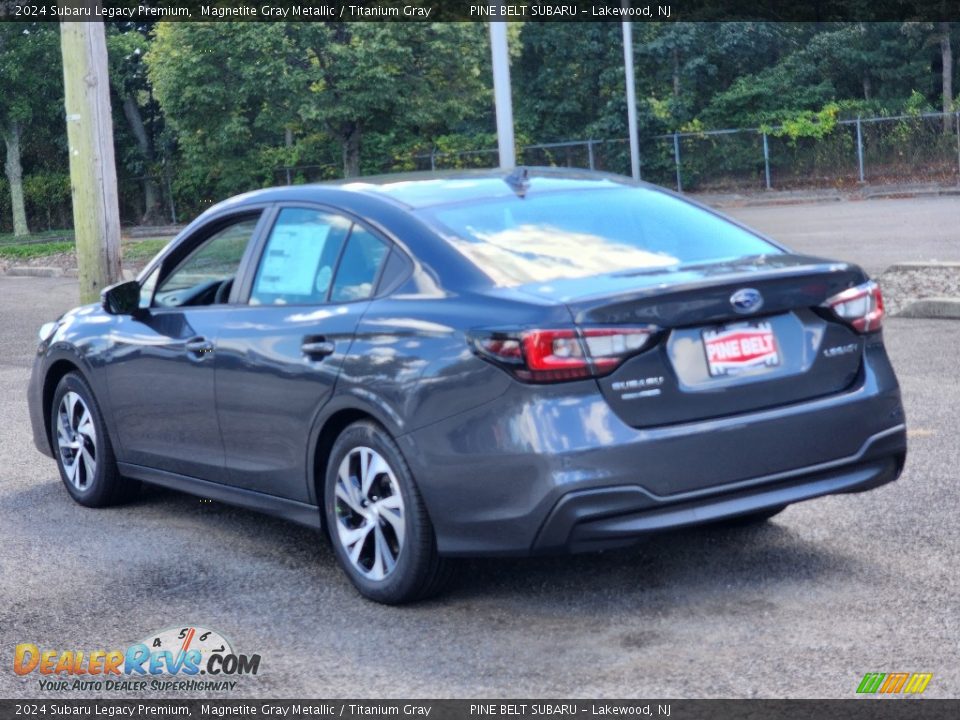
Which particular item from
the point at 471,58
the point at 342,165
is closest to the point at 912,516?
the point at 471,58

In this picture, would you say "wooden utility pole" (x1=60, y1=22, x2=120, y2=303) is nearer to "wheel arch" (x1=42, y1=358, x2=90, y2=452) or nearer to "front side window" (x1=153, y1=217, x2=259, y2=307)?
"wheel arch" (x1=42, y1=358, x2=90, y2=452)

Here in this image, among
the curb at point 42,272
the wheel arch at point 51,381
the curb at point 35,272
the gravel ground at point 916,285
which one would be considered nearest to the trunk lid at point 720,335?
the wheel arch at point 51,381

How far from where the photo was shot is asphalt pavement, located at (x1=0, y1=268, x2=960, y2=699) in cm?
451

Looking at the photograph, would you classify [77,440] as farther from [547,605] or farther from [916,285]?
[916,285]

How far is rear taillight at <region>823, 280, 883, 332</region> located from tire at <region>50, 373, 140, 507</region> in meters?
3.58

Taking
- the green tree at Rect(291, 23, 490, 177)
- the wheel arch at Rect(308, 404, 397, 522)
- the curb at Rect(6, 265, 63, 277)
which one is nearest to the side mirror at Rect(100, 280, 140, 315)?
the wheel arch at Rect(308, 404, 397, 522)

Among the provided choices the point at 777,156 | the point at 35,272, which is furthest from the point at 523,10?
the point at 35,272

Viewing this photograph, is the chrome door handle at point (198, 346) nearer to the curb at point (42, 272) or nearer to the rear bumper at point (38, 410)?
the rear bumper at point (38, 410)

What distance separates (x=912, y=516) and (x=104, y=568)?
3.33m

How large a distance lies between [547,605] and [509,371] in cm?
95

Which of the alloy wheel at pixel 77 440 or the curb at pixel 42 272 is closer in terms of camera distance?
the alloy wheel at pixel 77 440

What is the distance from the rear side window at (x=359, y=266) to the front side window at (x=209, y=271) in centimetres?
74

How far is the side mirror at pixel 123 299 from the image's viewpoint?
6875mm

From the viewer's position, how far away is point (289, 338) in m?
5.76
